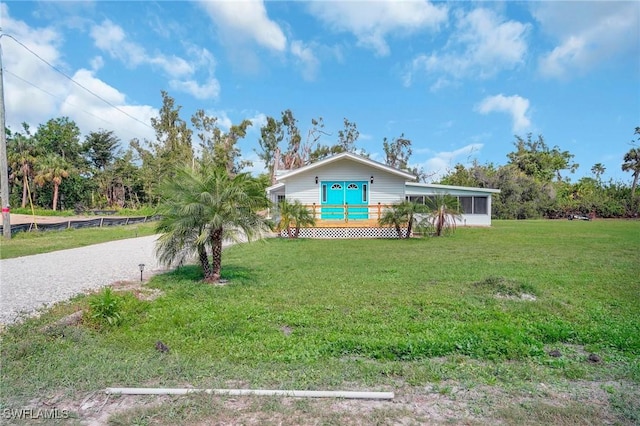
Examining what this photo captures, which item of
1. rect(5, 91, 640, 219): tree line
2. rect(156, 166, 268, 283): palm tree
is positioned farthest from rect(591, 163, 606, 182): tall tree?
rect(156, 166, 268, 283): palm tree

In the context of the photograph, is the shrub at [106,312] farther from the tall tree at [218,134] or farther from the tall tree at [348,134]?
the tall tree at [348,134]

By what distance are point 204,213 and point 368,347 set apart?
4.05 meters

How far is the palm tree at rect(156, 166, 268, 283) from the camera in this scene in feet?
21.8

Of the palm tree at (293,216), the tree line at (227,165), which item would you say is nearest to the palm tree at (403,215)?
the palm tree at (293,216)

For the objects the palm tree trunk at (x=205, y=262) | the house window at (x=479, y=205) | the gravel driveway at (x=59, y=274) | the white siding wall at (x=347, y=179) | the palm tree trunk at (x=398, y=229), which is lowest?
the gravel driveway at (x=59, y=274)

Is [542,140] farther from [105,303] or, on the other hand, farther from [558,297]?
[105,303]

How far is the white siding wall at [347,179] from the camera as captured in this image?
1895cm

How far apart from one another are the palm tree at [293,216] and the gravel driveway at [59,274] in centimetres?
560

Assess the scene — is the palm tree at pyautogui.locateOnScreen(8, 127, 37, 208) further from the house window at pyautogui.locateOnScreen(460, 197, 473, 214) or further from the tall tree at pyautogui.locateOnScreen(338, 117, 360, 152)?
the house window at pyautogui.locateOnScreen(460, 197, 473, 214)

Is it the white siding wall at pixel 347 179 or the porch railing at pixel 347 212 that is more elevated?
the white siding wall at pixel 347 179

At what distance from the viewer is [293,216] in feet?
52.0

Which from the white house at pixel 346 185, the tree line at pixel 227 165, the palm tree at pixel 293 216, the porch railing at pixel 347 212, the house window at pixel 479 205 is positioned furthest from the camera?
the tree line at pixel 227 165

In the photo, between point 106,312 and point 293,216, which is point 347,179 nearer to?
point 293,216

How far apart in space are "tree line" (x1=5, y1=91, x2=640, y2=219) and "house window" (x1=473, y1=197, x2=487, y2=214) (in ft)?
34.7
